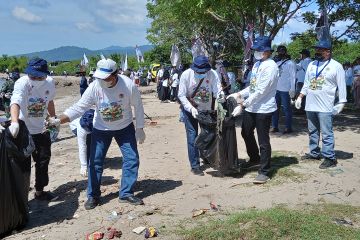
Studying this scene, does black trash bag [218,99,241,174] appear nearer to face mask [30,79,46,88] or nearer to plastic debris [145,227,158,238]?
plastic debris [145,227,158,238]

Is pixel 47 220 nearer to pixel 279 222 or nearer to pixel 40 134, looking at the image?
pixel 40 134

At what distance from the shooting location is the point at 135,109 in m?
5.32

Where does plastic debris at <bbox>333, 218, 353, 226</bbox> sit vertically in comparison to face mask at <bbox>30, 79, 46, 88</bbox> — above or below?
below

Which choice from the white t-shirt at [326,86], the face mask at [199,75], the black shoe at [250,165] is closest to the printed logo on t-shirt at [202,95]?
the face mask at [199,75]

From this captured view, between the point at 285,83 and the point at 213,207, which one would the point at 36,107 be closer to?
the point at 213,207

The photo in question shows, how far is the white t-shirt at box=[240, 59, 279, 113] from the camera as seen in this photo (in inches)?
226

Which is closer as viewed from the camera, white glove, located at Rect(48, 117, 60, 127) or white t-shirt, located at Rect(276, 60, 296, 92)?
white glove, located at Rect(48, 117, 60, 127)

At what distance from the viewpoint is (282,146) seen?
8.24m

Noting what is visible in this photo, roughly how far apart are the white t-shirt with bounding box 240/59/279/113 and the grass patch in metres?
1.63

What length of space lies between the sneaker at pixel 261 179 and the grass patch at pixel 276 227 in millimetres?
1079

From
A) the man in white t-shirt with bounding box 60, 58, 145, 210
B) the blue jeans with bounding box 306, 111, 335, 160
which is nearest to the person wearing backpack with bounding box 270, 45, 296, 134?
the blue jeans with bounding box 306, 111, 335, 160

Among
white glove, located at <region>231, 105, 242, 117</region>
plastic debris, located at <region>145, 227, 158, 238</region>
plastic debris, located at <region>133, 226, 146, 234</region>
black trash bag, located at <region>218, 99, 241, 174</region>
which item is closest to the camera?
plastic debris, located at <region>145, 227, 158, 238</region>

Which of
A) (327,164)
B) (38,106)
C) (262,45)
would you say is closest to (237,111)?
(262,45)

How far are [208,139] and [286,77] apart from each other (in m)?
3.61
